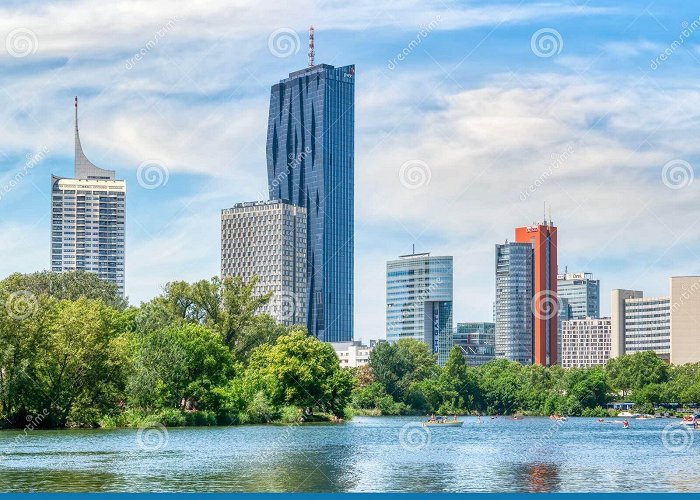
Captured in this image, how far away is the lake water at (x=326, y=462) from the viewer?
156ft

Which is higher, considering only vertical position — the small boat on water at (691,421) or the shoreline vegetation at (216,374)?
the shoreline vegetation at (216,374)

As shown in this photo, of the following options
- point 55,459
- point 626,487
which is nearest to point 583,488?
point 626,487

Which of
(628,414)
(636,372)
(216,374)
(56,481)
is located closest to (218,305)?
(216,374)

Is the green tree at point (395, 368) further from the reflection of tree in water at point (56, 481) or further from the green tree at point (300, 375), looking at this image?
the reflection of tree in water at point (56, 481)

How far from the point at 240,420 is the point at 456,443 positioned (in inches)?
1146

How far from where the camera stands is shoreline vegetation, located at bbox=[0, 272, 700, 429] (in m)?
85.5

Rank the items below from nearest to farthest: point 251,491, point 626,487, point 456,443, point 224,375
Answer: point 251,491 < point 626,487 < point 456,443 < point 224,375

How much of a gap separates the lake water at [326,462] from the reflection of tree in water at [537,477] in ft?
0.16

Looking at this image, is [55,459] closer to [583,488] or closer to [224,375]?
[583,488]

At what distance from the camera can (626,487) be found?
47969 millimetres

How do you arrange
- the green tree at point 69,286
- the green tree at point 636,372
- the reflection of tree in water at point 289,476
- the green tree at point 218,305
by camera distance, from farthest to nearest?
the green tree at point 636,372, the green tree at point 69,286, the green tree at point 218,305, the reflection of tree in water at point 289,476

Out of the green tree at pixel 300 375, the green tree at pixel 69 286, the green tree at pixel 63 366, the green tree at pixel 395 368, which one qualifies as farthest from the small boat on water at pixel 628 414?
the green tree at pixel 63 366

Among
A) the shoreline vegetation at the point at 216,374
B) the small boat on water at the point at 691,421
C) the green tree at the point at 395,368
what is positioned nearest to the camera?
the shoreline vegetation at the point at 216,374

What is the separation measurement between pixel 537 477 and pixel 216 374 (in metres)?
52.9
